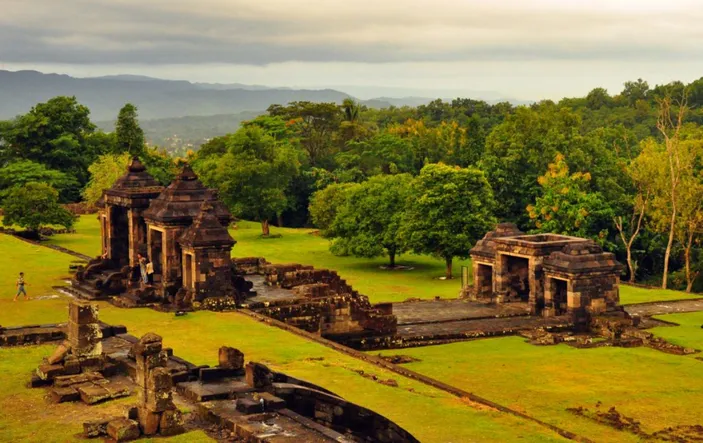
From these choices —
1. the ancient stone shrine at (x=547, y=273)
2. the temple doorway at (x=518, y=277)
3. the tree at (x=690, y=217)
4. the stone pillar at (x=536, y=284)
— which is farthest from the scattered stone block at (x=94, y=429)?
the tree at (x=690, y=217)

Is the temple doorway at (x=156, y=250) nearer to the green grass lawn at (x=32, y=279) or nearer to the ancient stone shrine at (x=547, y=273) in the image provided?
the green grass lawn at (x=32, y=279)

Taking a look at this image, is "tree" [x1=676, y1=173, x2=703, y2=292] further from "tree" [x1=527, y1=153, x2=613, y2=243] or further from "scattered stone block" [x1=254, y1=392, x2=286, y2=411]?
"scattered stone block" [x1=254, y1=392, x2=286, y2=411]

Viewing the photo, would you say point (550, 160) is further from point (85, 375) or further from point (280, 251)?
point (85, 375)

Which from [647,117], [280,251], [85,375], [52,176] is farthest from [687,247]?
[647,117]

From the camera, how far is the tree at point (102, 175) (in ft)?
268

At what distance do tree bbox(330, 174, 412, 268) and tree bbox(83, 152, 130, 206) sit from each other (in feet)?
89.7

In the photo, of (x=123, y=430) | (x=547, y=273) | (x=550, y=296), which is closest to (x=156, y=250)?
(x=547, y=273)

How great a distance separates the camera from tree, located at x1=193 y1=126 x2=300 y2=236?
237ft

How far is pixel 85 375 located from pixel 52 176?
2424 inches

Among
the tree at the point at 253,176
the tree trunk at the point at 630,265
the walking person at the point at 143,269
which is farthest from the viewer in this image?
the tree at the point at 253,176

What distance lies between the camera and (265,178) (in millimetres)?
73375

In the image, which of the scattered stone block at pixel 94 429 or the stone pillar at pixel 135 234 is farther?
the stone pillar at pixel 135 234

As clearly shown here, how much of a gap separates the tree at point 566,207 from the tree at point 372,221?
8.71m

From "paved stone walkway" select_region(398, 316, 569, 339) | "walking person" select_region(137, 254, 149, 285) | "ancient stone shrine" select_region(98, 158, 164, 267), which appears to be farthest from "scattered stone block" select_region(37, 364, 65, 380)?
"ancient stone shrine" select_region(98, 158, 164, 267)
